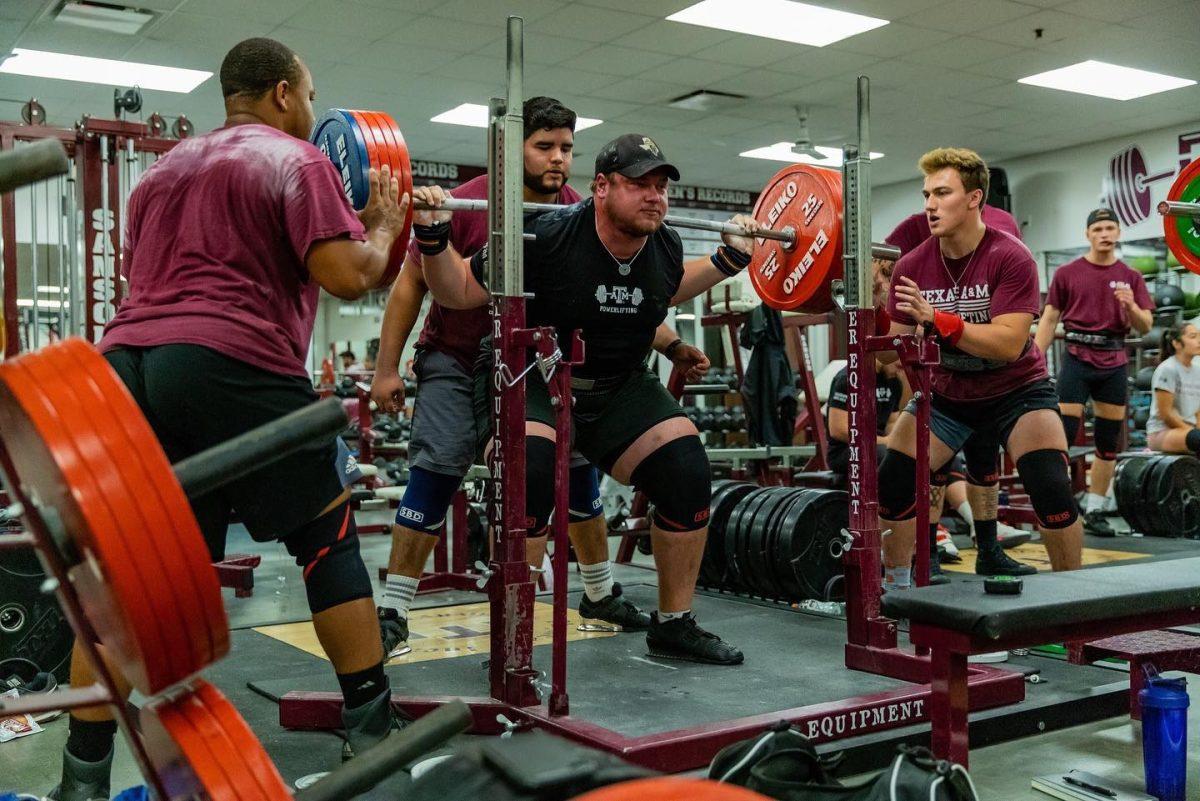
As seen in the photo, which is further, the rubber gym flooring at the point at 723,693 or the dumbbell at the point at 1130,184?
the dumbbell at the point at 1130,184

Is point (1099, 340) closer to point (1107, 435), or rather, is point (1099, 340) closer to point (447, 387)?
point (1107, 435)

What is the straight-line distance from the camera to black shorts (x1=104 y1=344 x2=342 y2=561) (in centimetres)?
193

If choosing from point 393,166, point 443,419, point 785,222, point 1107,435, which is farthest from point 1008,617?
point 1107,435

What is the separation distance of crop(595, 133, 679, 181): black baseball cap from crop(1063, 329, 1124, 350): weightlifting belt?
13.0 ft

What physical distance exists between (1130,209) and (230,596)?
8767 mm

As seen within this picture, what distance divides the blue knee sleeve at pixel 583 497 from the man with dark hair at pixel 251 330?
136 cm

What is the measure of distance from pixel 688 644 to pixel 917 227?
76.1 inches

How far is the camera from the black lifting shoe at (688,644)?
2963 millimetres

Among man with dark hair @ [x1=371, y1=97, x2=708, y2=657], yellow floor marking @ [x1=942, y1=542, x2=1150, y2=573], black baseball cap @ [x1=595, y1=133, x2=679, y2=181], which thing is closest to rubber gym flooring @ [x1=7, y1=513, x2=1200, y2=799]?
man with dark hair @ [x1=371, y1=97, x2=708, y2=657]

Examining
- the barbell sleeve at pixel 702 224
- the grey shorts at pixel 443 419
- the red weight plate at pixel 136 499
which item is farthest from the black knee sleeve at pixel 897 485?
the red weight plate at pixel 136 499

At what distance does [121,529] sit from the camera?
3.25 ft

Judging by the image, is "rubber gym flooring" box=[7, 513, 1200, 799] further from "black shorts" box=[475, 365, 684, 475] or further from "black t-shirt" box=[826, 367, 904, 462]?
"black t-shirt" box=[826, 367, 904, 462]

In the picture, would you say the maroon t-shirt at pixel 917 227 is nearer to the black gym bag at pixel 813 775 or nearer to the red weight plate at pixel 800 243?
the red weight plate at pixel 800 243

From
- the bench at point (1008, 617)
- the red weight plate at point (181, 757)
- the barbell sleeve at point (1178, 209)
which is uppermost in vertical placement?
the barbell sleeve at point (1178, 209)
